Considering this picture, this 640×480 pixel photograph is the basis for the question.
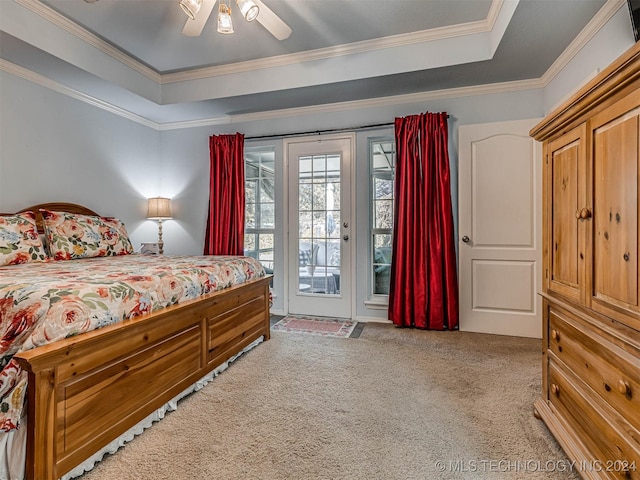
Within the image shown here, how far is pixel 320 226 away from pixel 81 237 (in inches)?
88.1

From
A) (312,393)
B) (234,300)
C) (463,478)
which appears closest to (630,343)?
(463,478)

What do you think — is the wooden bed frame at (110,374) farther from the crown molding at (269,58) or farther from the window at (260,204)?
the crown molding at (269,58)

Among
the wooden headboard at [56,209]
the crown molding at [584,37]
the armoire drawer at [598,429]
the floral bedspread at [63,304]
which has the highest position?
the crown molding at [584,37]

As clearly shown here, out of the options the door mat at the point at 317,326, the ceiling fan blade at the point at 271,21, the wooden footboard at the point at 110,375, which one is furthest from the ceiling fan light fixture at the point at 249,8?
the door mat at the point at 317,326

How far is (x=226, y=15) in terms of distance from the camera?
202 centimetres

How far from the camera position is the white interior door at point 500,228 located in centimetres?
308

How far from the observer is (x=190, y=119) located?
4219mm

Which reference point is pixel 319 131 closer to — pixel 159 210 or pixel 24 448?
pixel 159 210

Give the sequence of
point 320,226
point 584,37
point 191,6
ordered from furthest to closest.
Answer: point 320,226 < point 584,37 < point 191,6

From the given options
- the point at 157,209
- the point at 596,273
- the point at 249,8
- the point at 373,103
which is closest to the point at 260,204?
the point at 157,209

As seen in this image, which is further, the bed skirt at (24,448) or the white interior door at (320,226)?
the white interior door at (320,226)

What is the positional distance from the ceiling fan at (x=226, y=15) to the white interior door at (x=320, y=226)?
1650 mm

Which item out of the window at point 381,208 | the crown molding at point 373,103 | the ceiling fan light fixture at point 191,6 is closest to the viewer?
the ceiling fan light fixture at point 191,6

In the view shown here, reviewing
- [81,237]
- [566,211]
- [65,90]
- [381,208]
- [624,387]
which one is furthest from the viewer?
[381,208]
